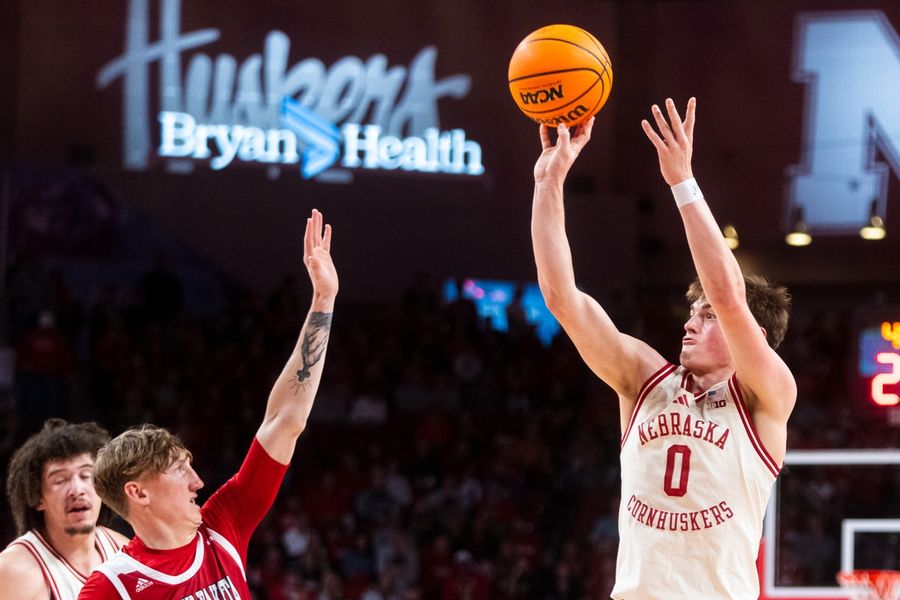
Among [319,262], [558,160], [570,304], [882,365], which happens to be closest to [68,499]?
[319,262]

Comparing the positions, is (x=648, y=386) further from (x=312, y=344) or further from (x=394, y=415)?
(x=394, y=415)

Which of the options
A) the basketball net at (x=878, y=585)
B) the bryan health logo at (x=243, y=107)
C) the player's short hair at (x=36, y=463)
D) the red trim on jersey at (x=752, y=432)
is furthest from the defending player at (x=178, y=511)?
the bryan health logo at (x=243, y=107)

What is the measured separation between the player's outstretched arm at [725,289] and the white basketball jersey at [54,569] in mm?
2334

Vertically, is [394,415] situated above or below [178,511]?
below

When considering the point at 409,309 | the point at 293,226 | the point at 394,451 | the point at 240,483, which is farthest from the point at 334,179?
the point at 240,483

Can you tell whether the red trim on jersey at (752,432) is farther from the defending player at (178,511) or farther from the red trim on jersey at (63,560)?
the red trim on jersey at (63,560)

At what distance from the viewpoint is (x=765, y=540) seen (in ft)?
25.0

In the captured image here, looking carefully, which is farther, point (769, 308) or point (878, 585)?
point (878, 585)

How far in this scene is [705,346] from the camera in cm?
363

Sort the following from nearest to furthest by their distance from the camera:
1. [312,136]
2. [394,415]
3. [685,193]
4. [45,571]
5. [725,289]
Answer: [725,289]
[685,193]
[45,571]
[394,415]
[312,136]

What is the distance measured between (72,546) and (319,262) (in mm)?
1344

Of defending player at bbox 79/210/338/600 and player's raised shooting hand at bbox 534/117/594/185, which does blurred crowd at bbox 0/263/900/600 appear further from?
defending player at bbox 79/210/338/600

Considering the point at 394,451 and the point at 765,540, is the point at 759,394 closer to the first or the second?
the point at 765,540

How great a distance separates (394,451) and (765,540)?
655cm
